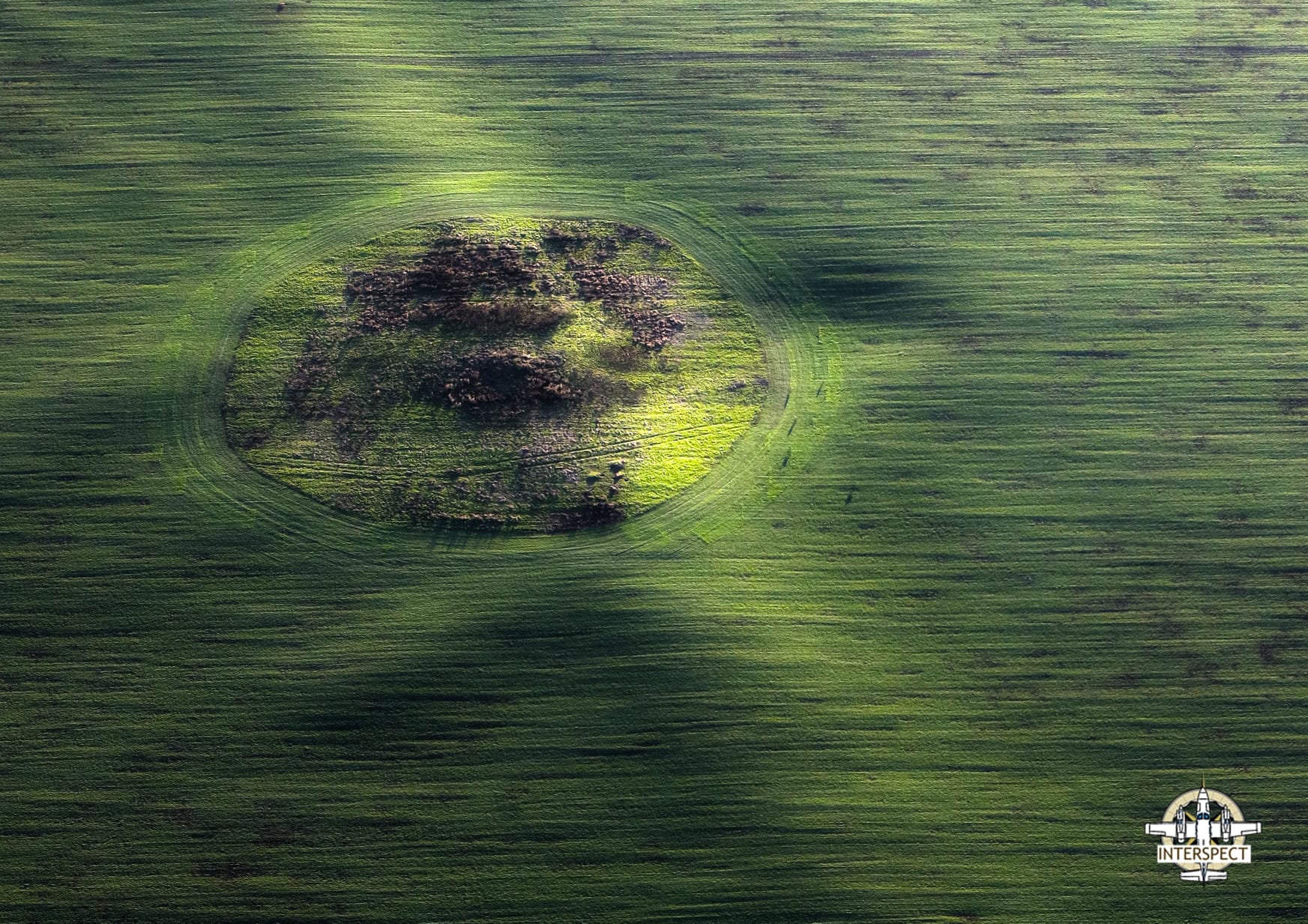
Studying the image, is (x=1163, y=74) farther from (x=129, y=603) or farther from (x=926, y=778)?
(x=129, y=603)

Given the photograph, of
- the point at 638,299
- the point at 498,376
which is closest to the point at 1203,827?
the point at 638,299

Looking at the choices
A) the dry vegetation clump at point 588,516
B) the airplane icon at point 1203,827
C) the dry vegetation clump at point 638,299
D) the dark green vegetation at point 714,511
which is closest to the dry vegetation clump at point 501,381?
the dry vegetation clump at point 638,299

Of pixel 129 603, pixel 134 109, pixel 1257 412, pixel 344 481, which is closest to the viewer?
pixel 129 603

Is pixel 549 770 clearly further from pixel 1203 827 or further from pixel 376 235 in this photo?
pixel 376 235

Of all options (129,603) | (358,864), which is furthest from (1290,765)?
(129,603)

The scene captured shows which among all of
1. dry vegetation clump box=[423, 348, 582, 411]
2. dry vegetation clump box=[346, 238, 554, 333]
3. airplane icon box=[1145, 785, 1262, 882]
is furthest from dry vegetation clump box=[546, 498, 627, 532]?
airplane icon box=[1145, 785, 1262, 882]

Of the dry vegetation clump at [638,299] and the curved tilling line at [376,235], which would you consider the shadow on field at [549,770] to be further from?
the dry vegetation clump at [638,299]

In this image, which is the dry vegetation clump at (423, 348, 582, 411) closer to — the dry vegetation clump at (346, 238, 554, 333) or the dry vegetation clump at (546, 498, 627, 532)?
the dry vegetation clump at (346, 238, 554, 333)

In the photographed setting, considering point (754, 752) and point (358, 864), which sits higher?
point (754, 752)
